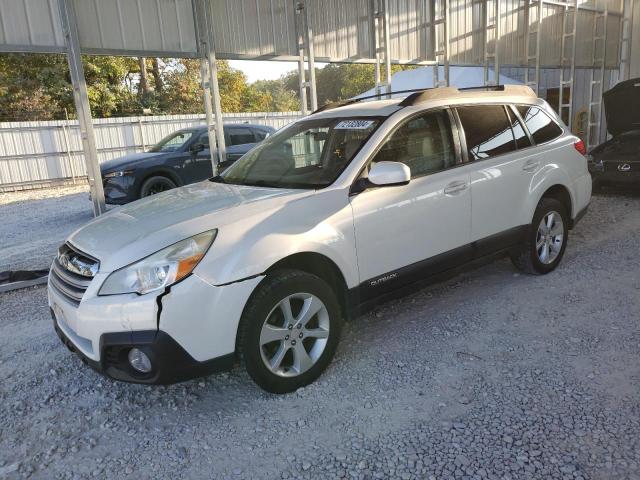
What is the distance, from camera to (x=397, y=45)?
892cm

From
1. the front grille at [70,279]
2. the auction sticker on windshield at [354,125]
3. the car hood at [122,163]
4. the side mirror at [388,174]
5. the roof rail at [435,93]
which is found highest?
the roof rail at [435,93]

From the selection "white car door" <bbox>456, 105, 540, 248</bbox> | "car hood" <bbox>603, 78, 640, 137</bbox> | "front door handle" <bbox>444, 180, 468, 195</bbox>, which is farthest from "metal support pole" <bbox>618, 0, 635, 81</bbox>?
"front door handle" <bbox>444, 180, 468, 195</bbox>

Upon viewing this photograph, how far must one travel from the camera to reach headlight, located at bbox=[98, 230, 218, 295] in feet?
8.55

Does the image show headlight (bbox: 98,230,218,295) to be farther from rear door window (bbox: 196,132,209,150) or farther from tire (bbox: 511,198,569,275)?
rear door window (bbox: 196,132,209,150)

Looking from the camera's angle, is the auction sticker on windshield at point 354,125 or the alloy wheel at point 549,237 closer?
the auction sticker on windshield at point 354,125

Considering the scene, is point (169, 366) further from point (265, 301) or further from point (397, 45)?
point (397, 45)

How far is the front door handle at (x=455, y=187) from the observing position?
3770mm

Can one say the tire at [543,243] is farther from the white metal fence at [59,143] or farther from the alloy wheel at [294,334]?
the white metal fence at [59,143]

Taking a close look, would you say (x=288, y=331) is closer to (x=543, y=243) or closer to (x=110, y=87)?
(x=543, y=243)

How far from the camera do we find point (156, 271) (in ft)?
8.62

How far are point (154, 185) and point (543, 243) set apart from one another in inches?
267

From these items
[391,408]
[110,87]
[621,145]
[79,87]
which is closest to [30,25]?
[79,87]

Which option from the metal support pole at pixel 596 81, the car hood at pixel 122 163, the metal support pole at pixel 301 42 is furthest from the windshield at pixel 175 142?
the metal support pole at pixel 596 81

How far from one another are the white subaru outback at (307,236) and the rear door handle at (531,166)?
0.6 inches
